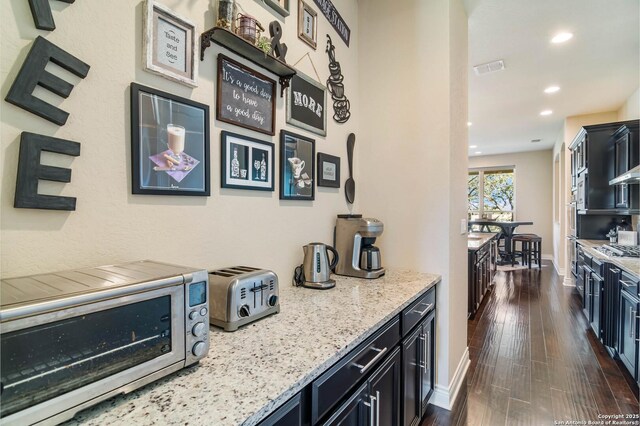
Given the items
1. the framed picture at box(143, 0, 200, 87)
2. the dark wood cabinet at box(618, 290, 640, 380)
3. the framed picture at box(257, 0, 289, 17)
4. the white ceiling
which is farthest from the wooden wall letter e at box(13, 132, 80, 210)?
the dark wood cabinet at box(618, 290, 640, 380)

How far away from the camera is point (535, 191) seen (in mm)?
8148

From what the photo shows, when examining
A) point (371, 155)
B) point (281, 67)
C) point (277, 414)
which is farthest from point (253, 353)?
point (371, 155)

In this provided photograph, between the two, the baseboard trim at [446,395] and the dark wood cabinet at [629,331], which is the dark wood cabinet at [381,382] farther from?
the dark wood cabinet at [629,331]

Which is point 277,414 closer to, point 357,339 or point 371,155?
point 357,339

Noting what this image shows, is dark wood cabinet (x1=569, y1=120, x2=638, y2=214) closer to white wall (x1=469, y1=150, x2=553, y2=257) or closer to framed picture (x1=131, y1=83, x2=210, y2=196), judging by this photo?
white wall (x1=469, y1=150, x2=553, y2=257)

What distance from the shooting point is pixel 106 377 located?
66 centimetres

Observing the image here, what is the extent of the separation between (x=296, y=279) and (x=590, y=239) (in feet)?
14.9

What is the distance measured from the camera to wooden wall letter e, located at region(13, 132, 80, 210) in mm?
787

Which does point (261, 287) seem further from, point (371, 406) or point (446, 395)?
point (446, 395)

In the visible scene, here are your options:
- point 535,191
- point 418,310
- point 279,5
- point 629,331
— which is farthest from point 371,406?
point 535,191

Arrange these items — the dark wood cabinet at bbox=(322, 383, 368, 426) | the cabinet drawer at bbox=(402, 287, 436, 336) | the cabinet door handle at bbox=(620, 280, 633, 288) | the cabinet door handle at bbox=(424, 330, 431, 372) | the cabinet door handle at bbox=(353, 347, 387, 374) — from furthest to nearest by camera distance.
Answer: the cabinet door handle at bbox=(620, 280, 633, 288), the cabinet door handle at bbox=(424, 330, 431, 372), the cabinet drawer at bbox=(402, 287, 436, 336), the cabinet door handle at bbox=(353, 347, 387, 374), the dark wood cabinet at bbox=(322, 383, 368, 426)

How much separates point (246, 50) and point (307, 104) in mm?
554

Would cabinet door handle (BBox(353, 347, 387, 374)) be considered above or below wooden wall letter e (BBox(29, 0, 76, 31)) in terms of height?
below

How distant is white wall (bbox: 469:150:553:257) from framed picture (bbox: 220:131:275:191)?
8.80m
